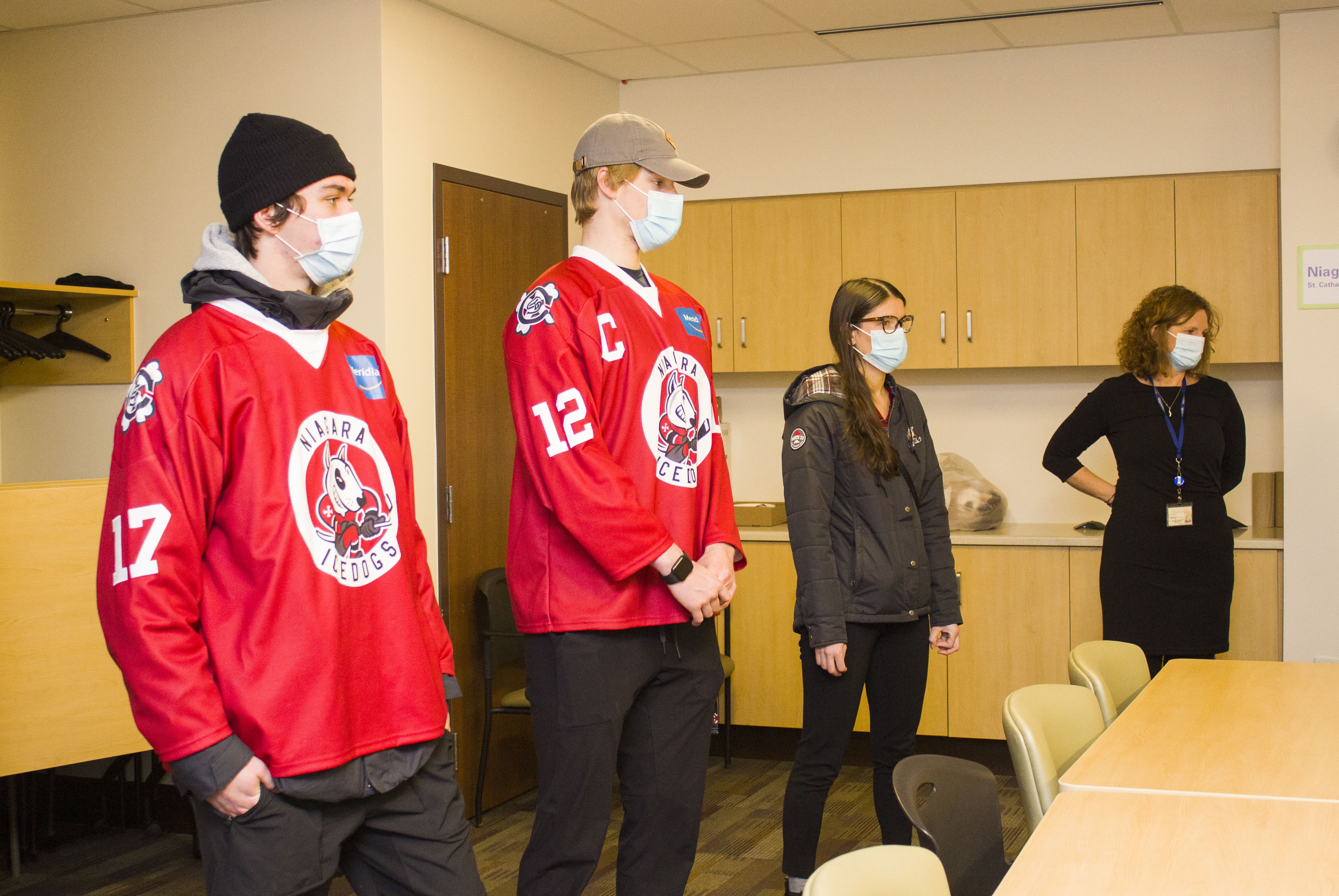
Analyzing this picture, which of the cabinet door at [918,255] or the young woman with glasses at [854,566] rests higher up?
the cabinet door at [918,255]

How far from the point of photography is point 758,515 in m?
4.98

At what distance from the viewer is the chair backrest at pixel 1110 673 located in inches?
97.7

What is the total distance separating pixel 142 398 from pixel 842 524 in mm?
1796

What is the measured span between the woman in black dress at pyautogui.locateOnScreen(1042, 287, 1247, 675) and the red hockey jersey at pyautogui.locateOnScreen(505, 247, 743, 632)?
1.74 m

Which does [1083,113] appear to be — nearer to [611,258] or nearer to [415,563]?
[611,258]

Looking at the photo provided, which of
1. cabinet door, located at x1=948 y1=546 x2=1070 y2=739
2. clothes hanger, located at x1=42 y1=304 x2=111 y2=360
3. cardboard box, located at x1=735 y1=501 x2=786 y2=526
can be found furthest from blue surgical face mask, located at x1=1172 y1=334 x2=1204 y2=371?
clothes hanger, located at x1=42 y1=304 x2=111 y2=360

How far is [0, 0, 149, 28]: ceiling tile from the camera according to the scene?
12.9 feet

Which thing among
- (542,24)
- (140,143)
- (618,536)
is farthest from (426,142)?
(618,536)

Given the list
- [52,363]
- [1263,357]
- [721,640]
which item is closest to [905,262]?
[1263,357]

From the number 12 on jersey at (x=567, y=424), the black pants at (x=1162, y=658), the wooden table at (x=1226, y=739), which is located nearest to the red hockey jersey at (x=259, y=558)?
the number 12 on jersey at (x=567, y=424)

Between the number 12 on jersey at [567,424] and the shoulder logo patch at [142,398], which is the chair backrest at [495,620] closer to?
the number 12 on jersey at [567,424]

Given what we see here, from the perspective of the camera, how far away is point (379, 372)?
189 cm

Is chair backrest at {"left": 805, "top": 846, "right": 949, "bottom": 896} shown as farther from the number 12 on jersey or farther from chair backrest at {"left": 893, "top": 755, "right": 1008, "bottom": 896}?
the number 12 on jersey

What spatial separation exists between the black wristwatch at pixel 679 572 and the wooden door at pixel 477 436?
2084 mm
